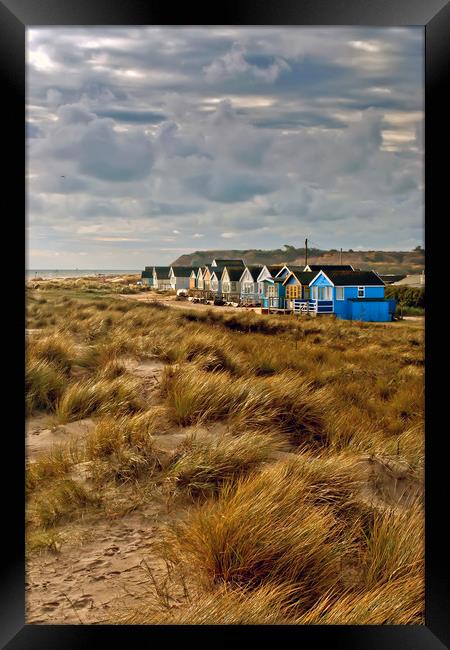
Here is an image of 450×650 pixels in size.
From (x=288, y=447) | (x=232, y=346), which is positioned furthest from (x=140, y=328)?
(x=288, y=447)

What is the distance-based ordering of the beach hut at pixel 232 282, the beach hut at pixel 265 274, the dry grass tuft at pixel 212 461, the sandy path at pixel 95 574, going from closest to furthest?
the sandy path at pixel 95 574 < the dry grass tuft at pixel 212 461 < the beach hut at pixel 265 274 < the beach hut at pixel 232 282

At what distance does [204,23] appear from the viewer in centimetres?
154

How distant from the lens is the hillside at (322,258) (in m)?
5.16

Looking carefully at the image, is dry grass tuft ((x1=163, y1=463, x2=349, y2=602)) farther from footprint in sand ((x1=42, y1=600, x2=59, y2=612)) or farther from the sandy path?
footprint in sand ((x1=42, y1=600, x2=59, y2=612))

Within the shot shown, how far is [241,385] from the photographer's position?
9.98 ft

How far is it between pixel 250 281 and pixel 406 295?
1.61m

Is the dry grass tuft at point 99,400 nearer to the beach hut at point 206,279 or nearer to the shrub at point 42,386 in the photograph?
the shrub at point 42,386

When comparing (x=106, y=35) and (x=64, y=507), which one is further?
(x=106, y=35)

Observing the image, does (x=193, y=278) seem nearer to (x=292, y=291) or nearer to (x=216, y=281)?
(x=216, y=281)

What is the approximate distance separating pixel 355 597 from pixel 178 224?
3.70m

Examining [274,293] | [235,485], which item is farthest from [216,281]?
[235,485]

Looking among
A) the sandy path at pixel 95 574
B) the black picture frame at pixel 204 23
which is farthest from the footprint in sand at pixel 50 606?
the black picture frame at pixel 204 23

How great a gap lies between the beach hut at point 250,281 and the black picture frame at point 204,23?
4.14 metres
